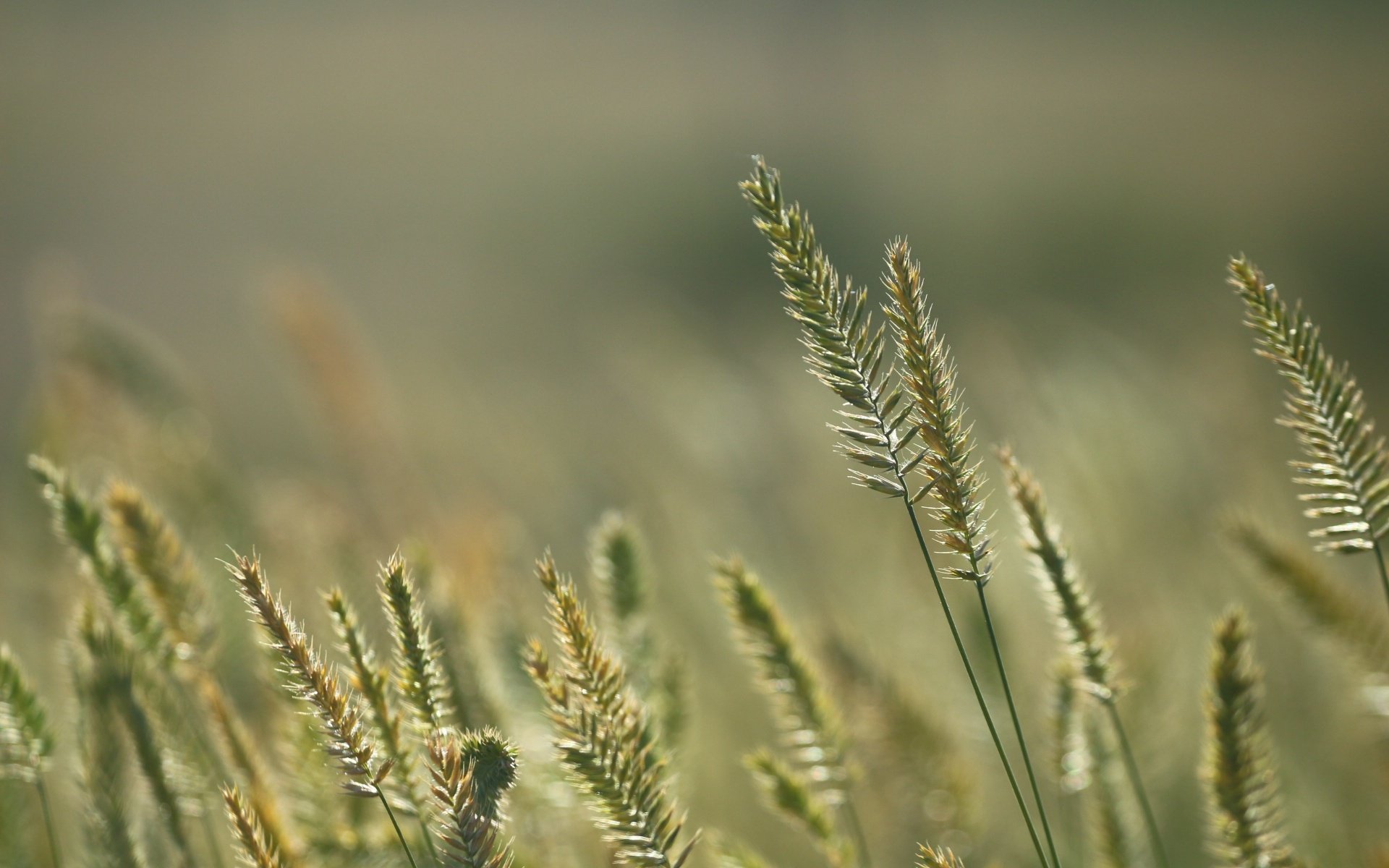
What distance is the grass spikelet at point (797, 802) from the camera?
0.93 meters

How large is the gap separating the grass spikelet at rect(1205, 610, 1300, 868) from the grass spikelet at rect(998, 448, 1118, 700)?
0.28 feet

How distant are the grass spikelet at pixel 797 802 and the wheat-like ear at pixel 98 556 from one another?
64 centimetres

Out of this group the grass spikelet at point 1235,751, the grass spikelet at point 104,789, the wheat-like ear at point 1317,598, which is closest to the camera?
the grass spikelet at point 1235,751

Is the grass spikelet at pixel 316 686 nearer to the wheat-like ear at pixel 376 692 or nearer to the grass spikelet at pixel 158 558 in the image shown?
the wheat-like ear at pixel 376 692

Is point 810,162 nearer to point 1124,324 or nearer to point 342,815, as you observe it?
point 1124,324

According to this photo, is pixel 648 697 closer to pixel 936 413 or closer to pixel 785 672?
pixel 785 672

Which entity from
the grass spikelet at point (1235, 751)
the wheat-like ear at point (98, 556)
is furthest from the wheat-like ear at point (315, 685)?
the grass spikelet at point (1235, 751)

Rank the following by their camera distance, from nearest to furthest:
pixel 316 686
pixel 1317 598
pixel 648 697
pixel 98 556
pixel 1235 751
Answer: pixel 316 686 → pixel 1235 751 → pixel 98 556 → pixel 1317 598 → pixel 648 697

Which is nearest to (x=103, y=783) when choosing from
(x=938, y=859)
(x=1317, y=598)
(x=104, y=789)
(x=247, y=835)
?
(x=104, y=789)

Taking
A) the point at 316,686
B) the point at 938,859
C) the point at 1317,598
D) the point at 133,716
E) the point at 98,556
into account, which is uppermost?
the point at 98,556

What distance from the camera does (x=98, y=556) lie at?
3.10 ft

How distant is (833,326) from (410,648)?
0.39 metres

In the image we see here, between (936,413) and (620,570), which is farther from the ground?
(620,570)

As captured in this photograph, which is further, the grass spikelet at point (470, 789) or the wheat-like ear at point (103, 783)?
the wheat-like ear at point (103, 783)
